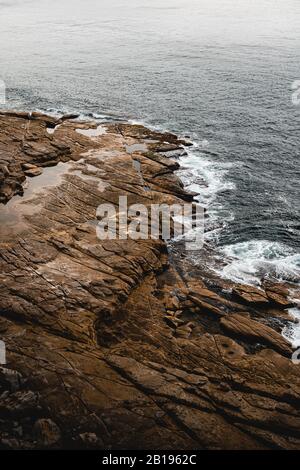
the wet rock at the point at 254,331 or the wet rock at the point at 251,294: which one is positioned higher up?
the wet rock at the point at 251,294

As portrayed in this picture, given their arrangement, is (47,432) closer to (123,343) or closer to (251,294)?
(123,343)

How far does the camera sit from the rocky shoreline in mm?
15086

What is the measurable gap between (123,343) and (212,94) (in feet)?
160

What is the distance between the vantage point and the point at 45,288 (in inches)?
810

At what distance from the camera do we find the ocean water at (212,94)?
100ft

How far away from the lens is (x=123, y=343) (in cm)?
1875

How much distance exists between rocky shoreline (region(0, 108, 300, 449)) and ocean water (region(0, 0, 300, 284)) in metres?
4.70

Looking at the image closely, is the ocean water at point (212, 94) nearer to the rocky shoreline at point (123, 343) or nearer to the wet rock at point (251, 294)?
the wet rock at point (251, 294)

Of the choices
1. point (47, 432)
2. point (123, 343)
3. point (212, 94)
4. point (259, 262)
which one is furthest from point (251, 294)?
point (212, 94)

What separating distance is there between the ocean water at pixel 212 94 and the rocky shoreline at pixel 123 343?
15.4ft

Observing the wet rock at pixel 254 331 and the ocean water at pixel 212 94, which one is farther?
the ocean water at pixel 212 94

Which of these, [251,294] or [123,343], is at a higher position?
[251,294]

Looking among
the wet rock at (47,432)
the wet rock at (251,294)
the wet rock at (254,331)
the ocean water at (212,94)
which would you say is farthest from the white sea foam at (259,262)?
the wet rock at (47,432)

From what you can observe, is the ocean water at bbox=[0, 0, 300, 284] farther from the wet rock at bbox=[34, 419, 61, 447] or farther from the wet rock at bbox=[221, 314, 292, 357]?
the wet rock at bbox=[34, 419, 61, 447]
